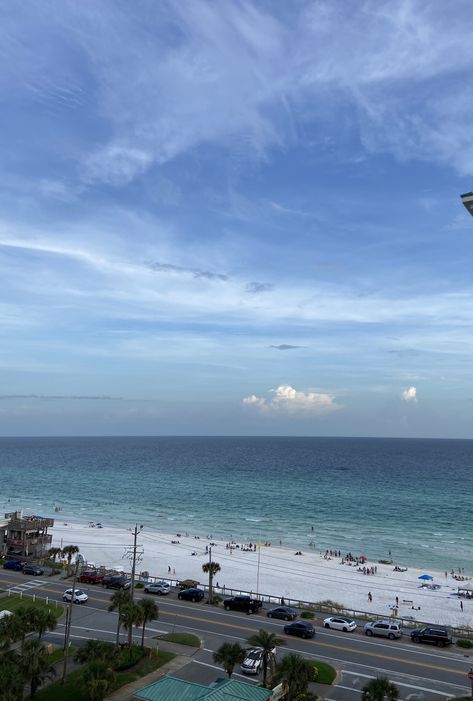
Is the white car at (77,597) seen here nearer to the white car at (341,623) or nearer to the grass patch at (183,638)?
the grass patch at (183,638)

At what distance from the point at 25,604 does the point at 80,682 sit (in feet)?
62.5

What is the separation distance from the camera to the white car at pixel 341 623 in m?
41.3

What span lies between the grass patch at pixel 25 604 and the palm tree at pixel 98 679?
60.8 ft

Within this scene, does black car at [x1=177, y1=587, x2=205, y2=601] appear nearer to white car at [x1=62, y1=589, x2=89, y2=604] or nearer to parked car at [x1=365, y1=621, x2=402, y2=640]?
white car at [x1=62, y1=589, x2=89, y2=604]

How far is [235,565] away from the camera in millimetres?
71688

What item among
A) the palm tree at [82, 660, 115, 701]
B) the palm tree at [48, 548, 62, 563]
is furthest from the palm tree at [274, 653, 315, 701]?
the palm tree at [48, 548, 62, 563]

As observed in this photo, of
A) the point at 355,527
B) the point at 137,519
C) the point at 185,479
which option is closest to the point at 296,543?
the point at 355,527

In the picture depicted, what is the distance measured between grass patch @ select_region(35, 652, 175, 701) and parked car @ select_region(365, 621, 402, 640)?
1519 centimetres

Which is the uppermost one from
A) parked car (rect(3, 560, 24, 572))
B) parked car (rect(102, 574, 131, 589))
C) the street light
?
the street light

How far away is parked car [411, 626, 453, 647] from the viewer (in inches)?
1515

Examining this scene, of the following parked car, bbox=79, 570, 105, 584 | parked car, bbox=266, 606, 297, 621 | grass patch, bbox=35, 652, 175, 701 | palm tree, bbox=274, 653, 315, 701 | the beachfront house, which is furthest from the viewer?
the beachfront house

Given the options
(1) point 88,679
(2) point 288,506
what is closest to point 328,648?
(1) point 88,679

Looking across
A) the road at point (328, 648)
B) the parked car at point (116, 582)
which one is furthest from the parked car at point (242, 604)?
the parked car at point (116, 582)

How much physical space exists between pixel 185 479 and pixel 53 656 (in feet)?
447
